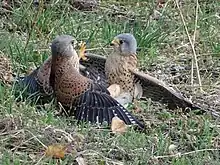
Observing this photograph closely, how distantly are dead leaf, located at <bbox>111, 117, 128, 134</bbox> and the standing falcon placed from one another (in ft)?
0.22

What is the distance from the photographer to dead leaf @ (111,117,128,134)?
5.06 metres

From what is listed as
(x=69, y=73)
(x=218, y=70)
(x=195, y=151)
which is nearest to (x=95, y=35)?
(x=218, y=70)

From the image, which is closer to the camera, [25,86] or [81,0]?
[25,86]

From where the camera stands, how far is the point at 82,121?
5.27 metres

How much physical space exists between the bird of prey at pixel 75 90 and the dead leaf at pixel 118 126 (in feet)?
0.21

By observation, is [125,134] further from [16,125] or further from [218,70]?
[218,70]

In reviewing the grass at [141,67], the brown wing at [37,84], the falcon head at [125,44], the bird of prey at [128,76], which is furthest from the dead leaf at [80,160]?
the falcon head at [125,44]

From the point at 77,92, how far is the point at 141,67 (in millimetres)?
1288

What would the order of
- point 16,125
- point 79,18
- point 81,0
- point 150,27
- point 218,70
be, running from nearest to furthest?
point 16,125
point 218,70
point 150,27
point 79,18
point 81,0

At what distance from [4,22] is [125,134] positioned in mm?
2932

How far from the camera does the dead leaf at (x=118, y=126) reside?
199 inches

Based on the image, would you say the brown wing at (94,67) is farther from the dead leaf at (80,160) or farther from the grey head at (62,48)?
the dead leaf at (80,160)

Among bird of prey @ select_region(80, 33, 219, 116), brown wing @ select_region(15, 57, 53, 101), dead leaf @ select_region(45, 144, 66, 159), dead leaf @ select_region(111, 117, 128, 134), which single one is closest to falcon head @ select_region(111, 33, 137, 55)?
bird of prey @ select_region(80, 33, 219, 116)

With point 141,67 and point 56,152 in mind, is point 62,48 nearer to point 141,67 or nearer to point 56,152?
point 141,67
